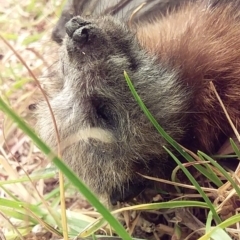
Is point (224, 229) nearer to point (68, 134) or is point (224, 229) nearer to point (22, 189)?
point (68, 134)

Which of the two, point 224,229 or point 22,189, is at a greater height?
point 22,189

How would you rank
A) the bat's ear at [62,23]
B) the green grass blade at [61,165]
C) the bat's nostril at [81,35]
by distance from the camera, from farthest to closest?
the bat's ear at [62,23]
the bat's nostril at [81,35]
the green grass blade at [61,165]

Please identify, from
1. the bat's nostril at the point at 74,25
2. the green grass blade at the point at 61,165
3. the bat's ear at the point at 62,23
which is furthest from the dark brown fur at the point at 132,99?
→ the bat's ear at the point at 62,23

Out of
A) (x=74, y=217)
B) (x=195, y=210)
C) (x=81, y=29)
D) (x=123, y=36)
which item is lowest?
(x=195, y=210)

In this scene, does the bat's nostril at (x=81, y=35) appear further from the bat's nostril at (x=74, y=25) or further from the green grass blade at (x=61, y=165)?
the green grass blade at (x=61, y=165)

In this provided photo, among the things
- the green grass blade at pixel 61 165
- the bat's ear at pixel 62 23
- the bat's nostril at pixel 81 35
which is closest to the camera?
the green grass blade at pixel 61 165

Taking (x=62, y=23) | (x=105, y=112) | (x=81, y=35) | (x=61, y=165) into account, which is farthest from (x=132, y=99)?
(x=62, y=23)

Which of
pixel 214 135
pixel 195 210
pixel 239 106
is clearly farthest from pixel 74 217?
pixel 239 106

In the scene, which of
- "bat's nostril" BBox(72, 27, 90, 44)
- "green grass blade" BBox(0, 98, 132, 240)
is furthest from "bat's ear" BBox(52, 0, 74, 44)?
"green grass blade" BBox(0, 98, 132, 240)

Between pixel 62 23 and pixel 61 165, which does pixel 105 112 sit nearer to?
pixel 61 165
